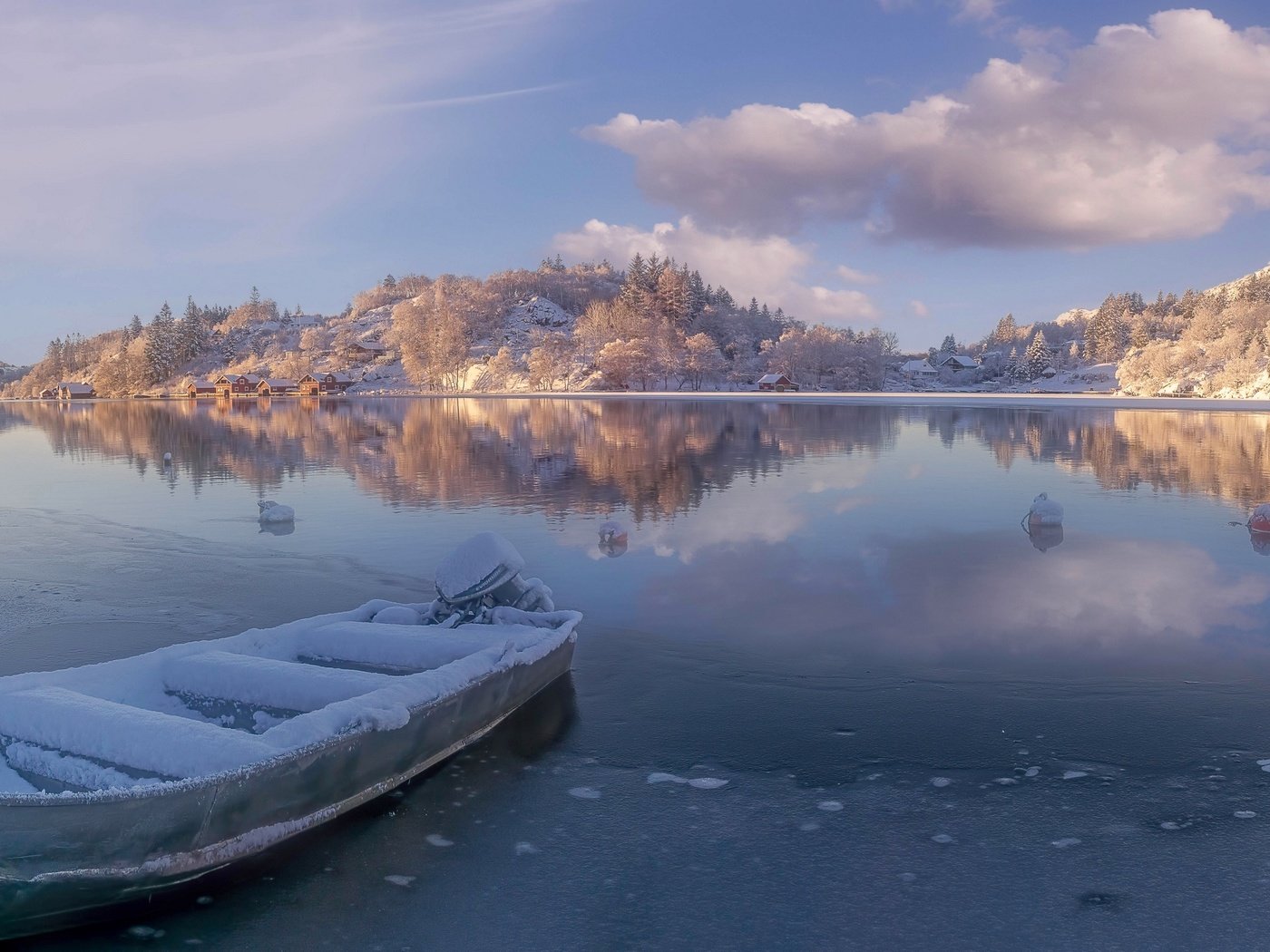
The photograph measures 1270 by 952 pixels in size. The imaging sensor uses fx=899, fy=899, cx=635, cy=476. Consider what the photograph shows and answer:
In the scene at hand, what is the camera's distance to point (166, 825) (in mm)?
5953

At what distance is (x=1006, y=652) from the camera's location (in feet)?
36.3

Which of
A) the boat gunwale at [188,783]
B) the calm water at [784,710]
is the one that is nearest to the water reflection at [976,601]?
the calm water at [784,710]

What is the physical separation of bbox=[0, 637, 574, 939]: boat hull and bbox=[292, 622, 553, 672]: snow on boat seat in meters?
1.49

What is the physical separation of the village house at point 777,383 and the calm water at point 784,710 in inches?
4315

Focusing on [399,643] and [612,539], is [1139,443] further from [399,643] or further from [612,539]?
[399,643]

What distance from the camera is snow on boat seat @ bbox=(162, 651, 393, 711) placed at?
7.85m

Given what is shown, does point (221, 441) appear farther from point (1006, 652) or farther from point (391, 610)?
point (1006, 652)

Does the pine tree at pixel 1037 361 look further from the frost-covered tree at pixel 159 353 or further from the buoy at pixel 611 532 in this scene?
the frost-covered tree at pixel 159 353

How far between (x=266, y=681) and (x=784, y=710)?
5.05 metres

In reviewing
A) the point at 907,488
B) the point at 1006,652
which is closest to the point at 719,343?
the point at 907,488

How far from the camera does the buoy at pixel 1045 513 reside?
1888cm

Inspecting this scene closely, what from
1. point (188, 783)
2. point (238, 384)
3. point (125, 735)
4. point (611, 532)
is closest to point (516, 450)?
point (611, 532)

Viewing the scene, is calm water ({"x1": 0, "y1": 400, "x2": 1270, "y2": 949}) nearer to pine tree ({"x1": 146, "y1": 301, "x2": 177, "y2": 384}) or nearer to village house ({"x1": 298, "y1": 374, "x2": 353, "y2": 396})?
village house ({"x1": 298, "y1": 374, "x2": 353, "y2": 396})

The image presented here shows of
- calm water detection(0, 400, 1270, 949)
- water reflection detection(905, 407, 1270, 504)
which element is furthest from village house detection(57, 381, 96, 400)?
calm water detection(0, 400, 1270, 949)
